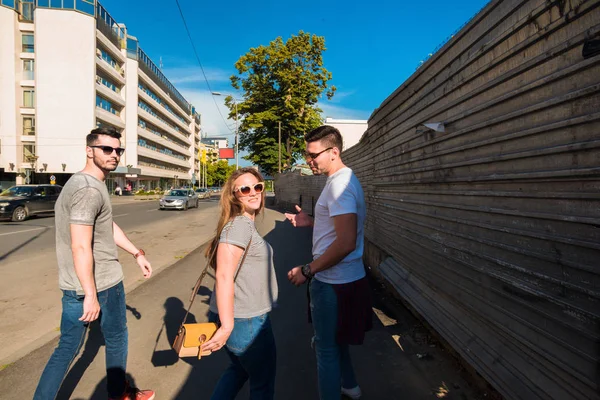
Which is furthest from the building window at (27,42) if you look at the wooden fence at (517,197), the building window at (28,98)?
the wooden fence at (517,197)

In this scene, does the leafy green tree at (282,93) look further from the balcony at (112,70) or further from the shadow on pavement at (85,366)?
the shadow on pavement at (85,366)

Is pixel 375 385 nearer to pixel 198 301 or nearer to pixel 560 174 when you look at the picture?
pixel 560 174

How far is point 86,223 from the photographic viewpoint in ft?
6.91

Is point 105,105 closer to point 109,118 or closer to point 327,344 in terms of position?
point 109,118

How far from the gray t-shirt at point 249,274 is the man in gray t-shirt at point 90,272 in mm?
822

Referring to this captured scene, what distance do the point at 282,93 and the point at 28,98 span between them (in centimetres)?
2758

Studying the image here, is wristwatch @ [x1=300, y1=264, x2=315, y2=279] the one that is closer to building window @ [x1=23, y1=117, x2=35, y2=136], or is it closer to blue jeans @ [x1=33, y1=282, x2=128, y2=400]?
blue jeans @ [x1=33, y1=282, x2=128, y2=400]

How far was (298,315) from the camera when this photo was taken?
4379 mm

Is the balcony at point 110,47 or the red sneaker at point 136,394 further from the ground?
the balcony at point 110,47

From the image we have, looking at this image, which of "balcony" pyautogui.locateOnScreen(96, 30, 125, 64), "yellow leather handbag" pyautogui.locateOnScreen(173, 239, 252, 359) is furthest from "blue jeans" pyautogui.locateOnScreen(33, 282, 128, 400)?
"balcony" pyautogui.locateOnScreen(96, 30, 125, 64)

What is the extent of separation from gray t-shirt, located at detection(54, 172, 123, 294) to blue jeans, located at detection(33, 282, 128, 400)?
82 millimetres

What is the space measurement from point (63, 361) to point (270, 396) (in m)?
1.32

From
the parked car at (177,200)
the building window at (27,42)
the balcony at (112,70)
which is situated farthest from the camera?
the balcony at (112,70)

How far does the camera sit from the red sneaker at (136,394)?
2.48m
